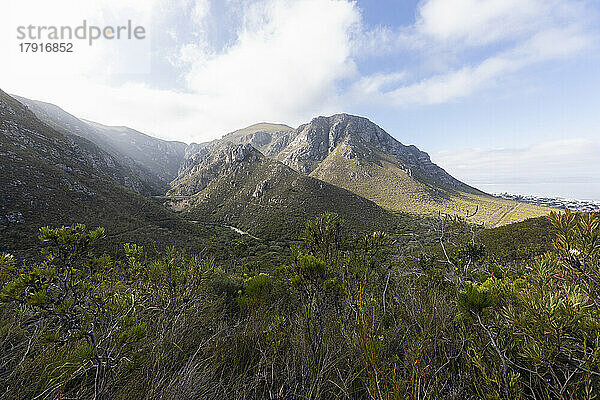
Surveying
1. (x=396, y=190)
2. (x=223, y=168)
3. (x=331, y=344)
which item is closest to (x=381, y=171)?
(x=396, y=190)

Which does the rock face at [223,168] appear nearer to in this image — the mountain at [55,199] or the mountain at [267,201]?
the mountain at [267,201]

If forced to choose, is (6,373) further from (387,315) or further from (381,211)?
(381,211)

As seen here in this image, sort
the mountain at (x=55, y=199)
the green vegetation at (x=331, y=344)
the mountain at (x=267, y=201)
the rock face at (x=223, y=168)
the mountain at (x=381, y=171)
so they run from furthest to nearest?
the rock face at (x=223, y=168)
the mountain at (x=381, y=171)
the mountain at (x=267, y=201)
the mountain at (x=55, y=199)
the green vegetation at (x=331, y=344)

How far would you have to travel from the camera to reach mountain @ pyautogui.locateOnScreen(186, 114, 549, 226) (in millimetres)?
68000

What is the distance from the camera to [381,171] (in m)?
85.1

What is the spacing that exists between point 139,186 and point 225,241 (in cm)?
6664

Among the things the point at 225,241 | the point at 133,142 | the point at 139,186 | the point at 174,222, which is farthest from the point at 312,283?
the point at 133,142

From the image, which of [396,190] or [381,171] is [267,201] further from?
[381,171]

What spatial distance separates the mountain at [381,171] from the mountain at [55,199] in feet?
171

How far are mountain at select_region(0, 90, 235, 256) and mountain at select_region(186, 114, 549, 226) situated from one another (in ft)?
171

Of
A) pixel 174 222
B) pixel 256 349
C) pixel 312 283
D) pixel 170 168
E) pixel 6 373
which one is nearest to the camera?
pixel 6 373

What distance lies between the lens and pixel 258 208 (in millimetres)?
58031

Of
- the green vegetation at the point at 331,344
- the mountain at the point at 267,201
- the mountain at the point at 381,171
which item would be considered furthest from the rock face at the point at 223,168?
the green vegetation at the point at 331,344

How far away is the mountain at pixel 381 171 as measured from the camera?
6800 centimetres
